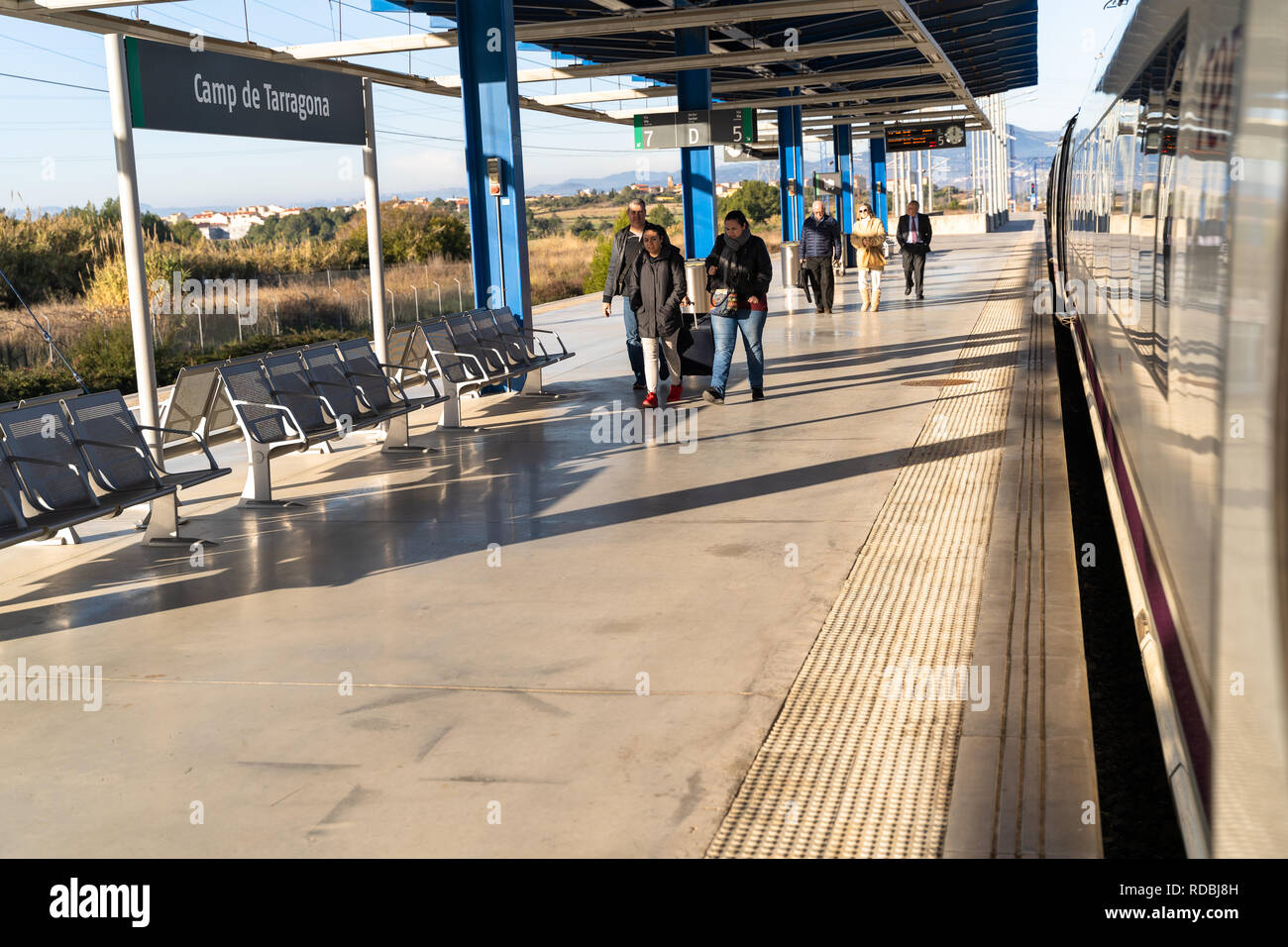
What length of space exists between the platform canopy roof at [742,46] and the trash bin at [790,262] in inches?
125

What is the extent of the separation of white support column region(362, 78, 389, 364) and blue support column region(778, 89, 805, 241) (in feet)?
67.1

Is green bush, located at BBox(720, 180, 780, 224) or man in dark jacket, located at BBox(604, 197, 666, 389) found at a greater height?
green bush, located at BBox(720, 180, 780, 224)

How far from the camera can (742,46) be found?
25281 millimetres

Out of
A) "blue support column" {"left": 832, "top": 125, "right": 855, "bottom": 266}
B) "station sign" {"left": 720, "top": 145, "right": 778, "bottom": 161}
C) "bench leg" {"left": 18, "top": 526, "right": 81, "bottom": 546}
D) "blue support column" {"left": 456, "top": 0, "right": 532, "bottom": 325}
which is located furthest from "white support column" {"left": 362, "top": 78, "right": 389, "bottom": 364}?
"blue support column" {"left": 832, "top": 125, "right": 855, "bottom": 266}

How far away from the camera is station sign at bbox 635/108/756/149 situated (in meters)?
19.8

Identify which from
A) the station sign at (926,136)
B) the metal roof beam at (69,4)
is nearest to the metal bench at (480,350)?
the metal roof beam at (69,4)

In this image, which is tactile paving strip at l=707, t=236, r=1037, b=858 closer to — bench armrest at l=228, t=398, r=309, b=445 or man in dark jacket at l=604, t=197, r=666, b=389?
bench armrest at l=228, t=398, r=309, b=445

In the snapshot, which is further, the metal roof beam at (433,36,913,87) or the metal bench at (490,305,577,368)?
the metal roof beam at (433,36,913,87)

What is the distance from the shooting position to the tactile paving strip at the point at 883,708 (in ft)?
12.4

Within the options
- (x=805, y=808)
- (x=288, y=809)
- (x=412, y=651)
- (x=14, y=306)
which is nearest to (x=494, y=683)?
(x=412, y=651)

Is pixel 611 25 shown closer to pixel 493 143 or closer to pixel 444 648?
pixel 493 143

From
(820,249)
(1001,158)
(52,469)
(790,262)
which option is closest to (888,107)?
(790,262)

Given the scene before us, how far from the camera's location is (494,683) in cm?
512

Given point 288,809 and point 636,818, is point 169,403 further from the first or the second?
point 636,818
